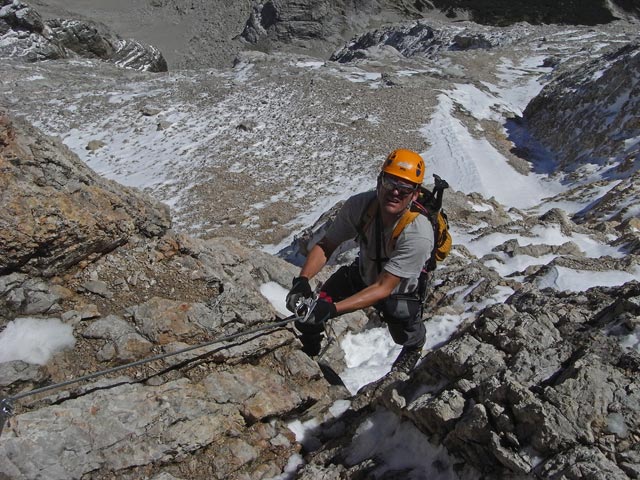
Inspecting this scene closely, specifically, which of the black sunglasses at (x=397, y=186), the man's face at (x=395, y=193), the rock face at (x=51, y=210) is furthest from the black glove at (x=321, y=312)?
the rock face at (x=51, y=210)

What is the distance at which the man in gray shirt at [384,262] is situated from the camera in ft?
15.6

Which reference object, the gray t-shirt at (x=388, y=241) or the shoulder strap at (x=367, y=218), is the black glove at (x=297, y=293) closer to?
the gray t-shirt at (x=388, y=241)

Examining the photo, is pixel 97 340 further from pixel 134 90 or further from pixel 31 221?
pixel 134 90

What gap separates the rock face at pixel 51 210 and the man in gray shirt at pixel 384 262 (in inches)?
82.8

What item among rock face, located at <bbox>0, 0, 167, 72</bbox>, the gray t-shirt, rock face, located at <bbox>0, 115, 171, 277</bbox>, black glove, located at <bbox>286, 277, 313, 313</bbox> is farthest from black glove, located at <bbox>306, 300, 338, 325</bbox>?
rock face, located at <bbox>0, 0, 167, 72</bbox>

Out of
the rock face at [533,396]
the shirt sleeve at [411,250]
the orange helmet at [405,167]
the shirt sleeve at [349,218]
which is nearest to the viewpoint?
the rock face at [533,396]

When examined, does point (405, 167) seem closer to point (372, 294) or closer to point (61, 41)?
point (372, 294)

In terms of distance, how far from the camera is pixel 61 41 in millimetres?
46531

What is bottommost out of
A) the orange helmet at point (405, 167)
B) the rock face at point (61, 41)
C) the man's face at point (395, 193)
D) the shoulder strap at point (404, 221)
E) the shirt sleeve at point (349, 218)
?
the rock face at point (61, 41)

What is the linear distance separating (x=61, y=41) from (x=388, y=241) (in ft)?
167

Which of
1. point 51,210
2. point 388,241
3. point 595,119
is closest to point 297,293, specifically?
point 388,241

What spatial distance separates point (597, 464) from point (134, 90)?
31.5 meters

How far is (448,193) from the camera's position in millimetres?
16141

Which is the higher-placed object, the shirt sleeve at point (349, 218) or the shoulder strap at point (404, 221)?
the shoulder strap at point (404, 221)
